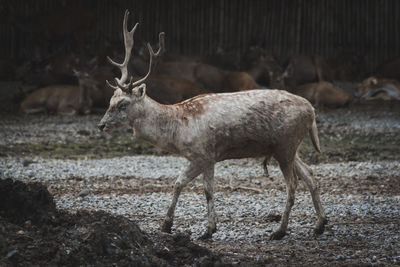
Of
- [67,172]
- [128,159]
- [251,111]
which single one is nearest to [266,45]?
[128,159]

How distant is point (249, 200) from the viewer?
26.3 ft

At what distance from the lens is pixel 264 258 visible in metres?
5.56

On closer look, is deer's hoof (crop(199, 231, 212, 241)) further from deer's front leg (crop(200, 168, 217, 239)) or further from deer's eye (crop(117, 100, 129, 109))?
deer's eye (crop(117, 100, 129, 109))

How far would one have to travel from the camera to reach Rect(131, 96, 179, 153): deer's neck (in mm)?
6531

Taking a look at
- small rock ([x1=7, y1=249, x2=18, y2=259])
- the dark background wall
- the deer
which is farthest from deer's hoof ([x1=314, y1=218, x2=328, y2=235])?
the dark background wall

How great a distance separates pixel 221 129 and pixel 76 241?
1925 millimetres

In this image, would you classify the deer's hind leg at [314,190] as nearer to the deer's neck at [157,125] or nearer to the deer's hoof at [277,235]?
the deer's hoof at [277,235]

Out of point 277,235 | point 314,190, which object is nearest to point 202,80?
point 314,190

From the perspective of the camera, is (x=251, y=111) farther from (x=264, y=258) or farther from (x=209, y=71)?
(x=209, y=71)

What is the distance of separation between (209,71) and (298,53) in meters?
4.15

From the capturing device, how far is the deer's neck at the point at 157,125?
653 centimetres

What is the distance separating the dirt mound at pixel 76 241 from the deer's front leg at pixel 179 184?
622 millimetres

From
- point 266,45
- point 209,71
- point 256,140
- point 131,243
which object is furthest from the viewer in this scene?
point 266,45

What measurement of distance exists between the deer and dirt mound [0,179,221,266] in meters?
0.99
